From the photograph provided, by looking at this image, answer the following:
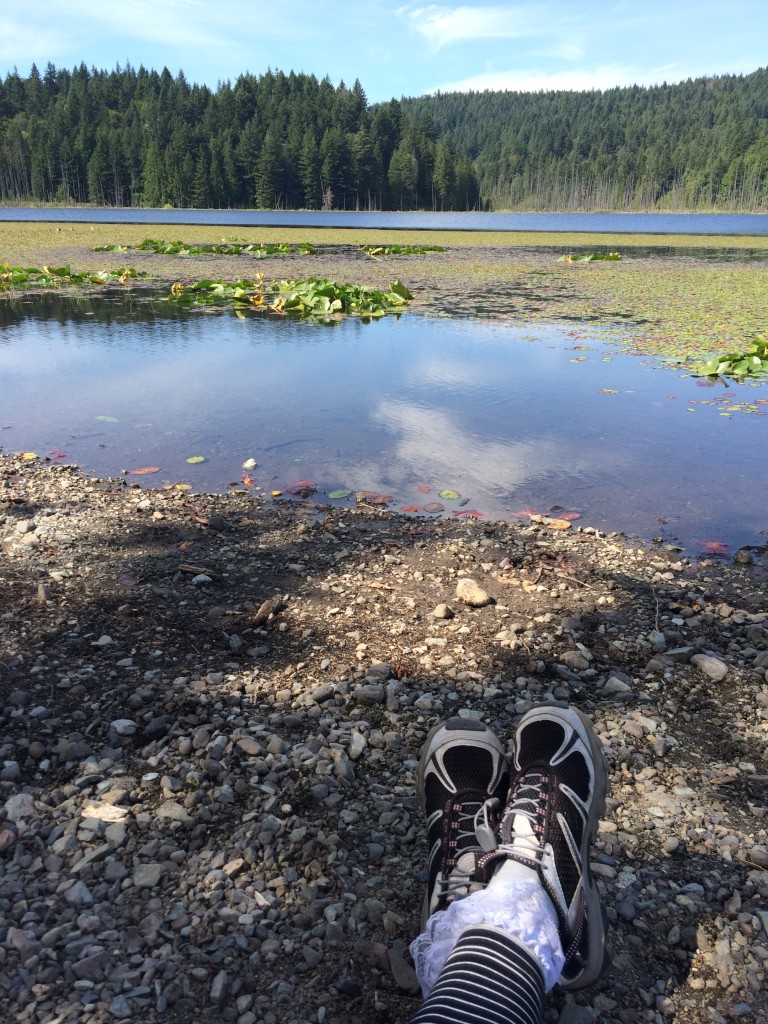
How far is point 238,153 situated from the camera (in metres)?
95.1

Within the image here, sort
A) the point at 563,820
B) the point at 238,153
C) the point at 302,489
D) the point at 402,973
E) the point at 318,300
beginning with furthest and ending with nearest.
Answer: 1. the point at 238,153
2. the point at 318,300
3. the point at 302,489
4. the point at 563,820
5. the point at 402,973

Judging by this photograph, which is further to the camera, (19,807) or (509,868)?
(19,807)

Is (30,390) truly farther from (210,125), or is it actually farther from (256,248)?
(210,125)

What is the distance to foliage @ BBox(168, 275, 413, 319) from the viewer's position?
14.3 m

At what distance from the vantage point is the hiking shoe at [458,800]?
1869 mm

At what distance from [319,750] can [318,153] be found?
10666 centimetres

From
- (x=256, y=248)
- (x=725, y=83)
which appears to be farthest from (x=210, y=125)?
(x=725, y=83)

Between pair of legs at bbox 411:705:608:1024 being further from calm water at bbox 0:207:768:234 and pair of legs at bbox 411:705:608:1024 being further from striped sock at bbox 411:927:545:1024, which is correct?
calm water at bbox 0:207:768:234

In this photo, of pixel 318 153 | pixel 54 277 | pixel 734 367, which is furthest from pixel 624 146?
pixel 734 367

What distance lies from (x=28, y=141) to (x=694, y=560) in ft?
418

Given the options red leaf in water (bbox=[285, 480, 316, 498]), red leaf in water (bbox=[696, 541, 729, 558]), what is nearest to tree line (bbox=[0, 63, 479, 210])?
red leaf in water (bbox=[285, 480, 316, 498])

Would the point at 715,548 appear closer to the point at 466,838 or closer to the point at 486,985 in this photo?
the point at 466,838

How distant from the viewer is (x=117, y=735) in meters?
2.44

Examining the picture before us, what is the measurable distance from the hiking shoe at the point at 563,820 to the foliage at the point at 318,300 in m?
12.6
